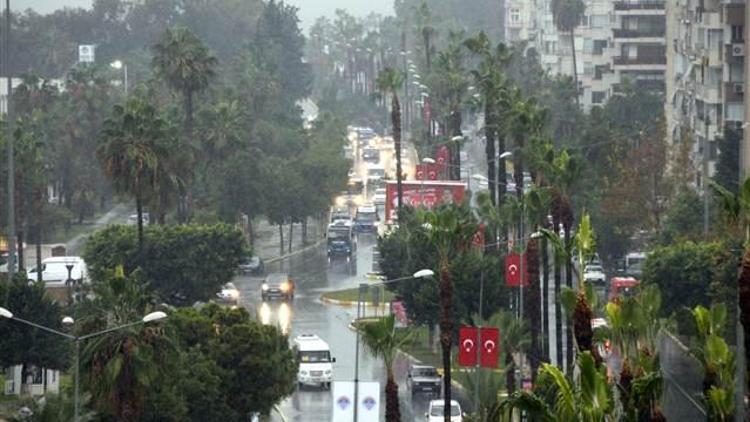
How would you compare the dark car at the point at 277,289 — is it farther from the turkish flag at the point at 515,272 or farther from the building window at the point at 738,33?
the turkish flag at the point at 515,272

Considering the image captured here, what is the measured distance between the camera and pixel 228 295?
436ft

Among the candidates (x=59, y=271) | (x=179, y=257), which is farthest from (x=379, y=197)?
(x=179, y=257)

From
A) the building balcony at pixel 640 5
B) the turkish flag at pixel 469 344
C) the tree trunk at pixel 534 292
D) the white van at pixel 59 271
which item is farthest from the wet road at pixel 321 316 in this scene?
the building balcony at pixel 640 5

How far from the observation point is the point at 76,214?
179 m

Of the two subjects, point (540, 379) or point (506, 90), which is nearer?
point (540, 379)

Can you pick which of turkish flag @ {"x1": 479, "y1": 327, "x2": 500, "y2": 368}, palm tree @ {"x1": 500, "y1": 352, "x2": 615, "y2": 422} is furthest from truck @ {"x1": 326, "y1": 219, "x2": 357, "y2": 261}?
palm tree @ {"x1": 500, "y1": 352, "x2": 615, "y2": 422}

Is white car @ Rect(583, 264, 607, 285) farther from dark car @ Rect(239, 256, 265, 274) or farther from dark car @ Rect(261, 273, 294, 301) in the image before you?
dark car @ Rect(239, 256, 265, 274)

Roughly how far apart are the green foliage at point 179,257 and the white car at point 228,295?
5198 mm

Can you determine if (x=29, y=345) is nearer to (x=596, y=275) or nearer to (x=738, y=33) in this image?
(x=596, y=275)

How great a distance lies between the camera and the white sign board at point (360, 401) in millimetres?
79375

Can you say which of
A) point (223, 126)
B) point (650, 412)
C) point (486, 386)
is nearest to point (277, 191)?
point (223, 126)

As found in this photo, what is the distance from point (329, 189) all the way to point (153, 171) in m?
53.1

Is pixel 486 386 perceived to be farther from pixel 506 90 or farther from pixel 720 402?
pixel 506 90

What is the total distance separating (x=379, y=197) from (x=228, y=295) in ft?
180
